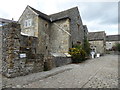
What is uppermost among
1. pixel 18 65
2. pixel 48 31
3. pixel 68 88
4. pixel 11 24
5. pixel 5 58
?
pixel 48 31

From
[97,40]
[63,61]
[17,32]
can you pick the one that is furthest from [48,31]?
[97,40]

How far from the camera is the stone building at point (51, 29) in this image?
13688 mm

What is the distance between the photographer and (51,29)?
51.1 ft

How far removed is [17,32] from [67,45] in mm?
8904

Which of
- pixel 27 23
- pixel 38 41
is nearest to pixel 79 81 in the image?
pixel 38 41

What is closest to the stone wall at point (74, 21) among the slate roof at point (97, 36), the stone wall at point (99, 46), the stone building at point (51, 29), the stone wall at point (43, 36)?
the stone building at point (51, 29)

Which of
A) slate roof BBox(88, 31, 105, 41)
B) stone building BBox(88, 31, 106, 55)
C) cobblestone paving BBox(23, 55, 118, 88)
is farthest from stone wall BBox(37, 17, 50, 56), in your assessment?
slate roof BBox(88, 31, 105, 41)

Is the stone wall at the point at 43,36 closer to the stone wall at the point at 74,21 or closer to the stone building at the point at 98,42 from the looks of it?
the stone wall at the point at 74,21

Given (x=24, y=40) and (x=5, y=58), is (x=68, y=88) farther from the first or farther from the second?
(x=24, y=40)

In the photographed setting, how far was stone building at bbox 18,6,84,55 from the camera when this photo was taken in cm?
1369

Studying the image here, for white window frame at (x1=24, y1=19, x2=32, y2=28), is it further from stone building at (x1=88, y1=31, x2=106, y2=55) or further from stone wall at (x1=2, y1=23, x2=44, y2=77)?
stone building at (x1=88, y1=31, x2=106, y2=55)

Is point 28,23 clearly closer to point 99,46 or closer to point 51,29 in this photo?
point 51,29

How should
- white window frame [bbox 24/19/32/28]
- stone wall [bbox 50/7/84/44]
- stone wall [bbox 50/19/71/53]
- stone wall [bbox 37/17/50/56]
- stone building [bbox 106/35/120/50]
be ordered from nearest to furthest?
stone wall [bbox 37/17/50/56], stone wall [bbox 50/19/71/53], white window frame [bbox 24/19/32/28], stone wall [bbox 50/7/84/44], stone building [bbox 106/35/120/50]

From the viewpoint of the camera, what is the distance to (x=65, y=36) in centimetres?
1390
